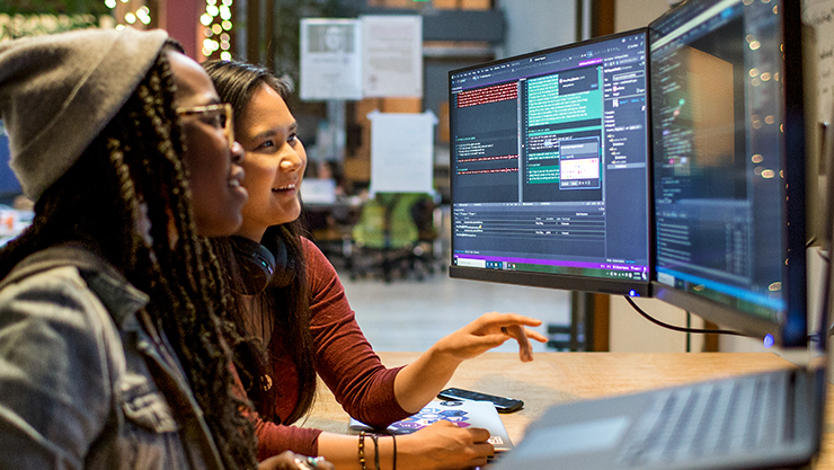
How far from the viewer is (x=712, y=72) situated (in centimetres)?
89

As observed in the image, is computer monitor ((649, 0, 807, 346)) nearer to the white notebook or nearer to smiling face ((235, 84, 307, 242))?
the white notebook

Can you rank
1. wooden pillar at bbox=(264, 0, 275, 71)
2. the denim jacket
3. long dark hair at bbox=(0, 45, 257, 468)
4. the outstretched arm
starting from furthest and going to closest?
wooden pillar at bbox=(264, 0, 275, 71)
the outstretched arm
long dark hair at bbox=(0, 45, 257, 468)
the denim jacket

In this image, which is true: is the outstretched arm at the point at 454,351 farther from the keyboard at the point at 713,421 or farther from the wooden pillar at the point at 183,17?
the wooden pillar at the point at 183,17

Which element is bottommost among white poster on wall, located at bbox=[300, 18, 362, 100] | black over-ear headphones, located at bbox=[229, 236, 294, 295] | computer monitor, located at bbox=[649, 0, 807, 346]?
black over-ear headphones, located at bbox=[229, 236, 294, 295]

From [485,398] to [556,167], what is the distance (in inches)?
17.1

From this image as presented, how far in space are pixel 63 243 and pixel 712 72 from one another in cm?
80

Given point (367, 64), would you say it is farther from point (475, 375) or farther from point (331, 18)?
point (475, 375)

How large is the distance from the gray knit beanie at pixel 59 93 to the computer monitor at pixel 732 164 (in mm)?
685

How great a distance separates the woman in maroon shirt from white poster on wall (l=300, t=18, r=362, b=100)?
53.3 inches

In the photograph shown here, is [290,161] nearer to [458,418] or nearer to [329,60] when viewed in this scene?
[458,418]

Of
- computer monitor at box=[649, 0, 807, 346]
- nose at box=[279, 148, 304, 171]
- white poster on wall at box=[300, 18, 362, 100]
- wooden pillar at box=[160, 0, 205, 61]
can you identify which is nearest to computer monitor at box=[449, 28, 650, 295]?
computer monitor at box=[649, 0, 807, 346]

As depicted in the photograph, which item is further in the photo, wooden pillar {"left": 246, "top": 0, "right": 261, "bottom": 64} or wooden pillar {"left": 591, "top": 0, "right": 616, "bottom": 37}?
wooden pillar {"left": 246, "top": 0, "right": 261, "bottom": 64}

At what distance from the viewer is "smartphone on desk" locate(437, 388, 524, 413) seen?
1.17 meters

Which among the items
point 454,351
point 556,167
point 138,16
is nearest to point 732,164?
point 556,167
